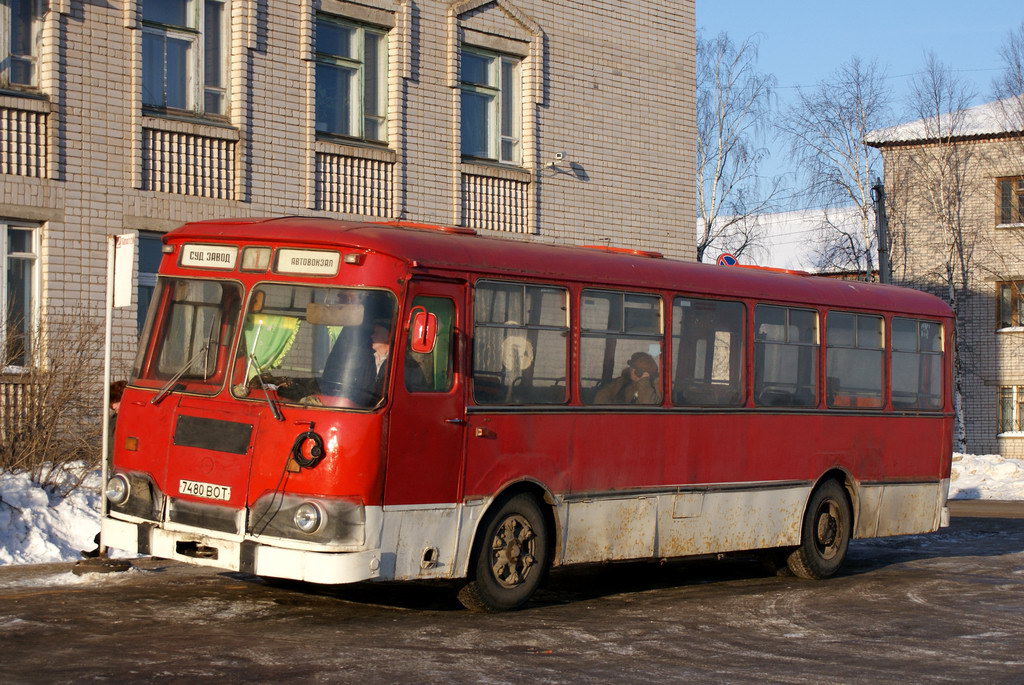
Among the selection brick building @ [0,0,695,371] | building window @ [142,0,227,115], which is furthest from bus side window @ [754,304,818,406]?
building window @ [142,0,227,115]

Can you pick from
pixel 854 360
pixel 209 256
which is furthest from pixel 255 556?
pixel 854 360

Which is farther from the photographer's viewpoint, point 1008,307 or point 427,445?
point 1008,307

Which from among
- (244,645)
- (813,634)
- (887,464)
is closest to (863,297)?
(887,464)

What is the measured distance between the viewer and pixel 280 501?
9367mm

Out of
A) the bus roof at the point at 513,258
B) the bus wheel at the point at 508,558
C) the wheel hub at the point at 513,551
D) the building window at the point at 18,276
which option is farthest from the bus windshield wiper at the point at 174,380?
A: the building window at the point at 18,276

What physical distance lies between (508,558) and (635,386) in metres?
2.03

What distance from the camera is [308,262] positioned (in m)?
9.84

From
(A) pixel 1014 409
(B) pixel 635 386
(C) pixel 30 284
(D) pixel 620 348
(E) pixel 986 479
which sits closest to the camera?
(D) pixel 620 348

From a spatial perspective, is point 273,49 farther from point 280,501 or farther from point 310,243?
point 280,501

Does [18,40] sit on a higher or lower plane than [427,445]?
higher

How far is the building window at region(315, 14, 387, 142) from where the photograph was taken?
62.3 feet

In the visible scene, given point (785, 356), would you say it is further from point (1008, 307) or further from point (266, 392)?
point (1008, 307)

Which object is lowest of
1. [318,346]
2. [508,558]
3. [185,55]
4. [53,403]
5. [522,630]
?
[522,630]

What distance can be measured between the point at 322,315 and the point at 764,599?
14.9ft
